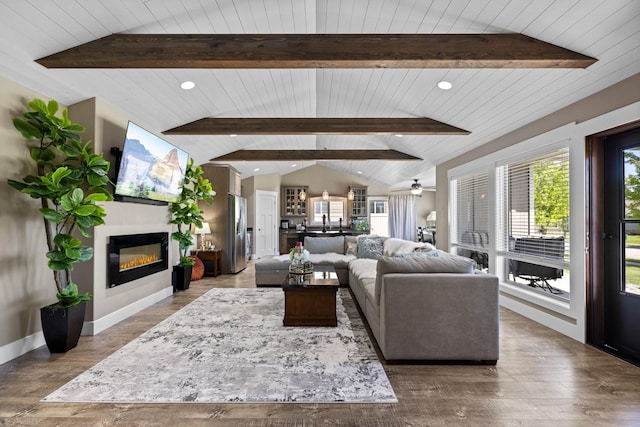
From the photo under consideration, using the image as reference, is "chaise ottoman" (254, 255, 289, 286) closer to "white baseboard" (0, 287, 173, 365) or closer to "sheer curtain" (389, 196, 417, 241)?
"white baseboard" (0, 287, 173, 365)

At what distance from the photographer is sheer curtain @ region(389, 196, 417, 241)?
11461 millimetres

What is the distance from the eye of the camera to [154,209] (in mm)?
4676

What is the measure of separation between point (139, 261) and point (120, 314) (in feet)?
2.38

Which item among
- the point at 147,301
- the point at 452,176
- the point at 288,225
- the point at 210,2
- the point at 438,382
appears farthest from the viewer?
the point at 288,225

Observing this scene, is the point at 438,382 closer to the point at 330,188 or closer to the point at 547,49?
the point at 547,49

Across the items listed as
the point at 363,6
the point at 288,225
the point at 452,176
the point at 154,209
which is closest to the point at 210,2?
the point at 363,6

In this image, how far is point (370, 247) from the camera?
6.07 metres

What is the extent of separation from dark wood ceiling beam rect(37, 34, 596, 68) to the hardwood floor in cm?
242

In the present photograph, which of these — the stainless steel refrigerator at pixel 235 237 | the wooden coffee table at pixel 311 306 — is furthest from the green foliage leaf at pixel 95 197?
the stainless steel refrigerator at pixel 235 237

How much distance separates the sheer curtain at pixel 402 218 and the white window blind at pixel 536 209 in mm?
6814

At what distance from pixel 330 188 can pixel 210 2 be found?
8.83m

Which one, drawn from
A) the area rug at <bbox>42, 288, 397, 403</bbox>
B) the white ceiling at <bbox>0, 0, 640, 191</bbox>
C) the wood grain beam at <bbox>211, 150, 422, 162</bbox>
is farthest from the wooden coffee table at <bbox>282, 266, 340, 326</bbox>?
the wood grain beam at <bbox>211, 150, 422, 162</bbox>

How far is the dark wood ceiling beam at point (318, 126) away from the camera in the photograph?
4777 millimetres

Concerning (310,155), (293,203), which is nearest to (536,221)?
(310,155)
